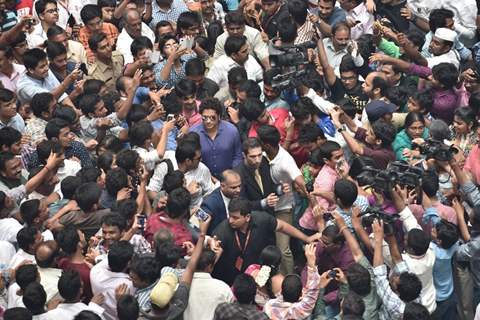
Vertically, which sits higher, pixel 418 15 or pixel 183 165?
pixel 183 165

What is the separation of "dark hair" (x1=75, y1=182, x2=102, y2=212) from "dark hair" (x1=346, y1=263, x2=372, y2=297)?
239 centimetres

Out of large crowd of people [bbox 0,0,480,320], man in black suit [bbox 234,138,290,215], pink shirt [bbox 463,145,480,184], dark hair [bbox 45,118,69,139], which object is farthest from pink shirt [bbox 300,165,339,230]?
dark hair [bbox 45,118,69,139]

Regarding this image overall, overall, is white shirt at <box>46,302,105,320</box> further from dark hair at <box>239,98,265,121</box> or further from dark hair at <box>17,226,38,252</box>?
dark hair at <box>239,98,265,121</box>

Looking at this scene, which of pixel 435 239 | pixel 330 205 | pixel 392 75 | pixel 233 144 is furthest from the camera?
pixel 392 75

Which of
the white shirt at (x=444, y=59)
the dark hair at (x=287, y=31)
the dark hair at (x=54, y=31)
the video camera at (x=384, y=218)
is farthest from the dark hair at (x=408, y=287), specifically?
the dark hair at (x=54, y=31)

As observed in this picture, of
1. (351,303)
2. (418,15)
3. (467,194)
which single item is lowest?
(418,15)

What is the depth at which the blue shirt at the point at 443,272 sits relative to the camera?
32.3ft

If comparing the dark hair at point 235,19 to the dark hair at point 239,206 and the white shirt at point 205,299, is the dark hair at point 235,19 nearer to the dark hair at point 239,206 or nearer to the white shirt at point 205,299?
the dark hair at point 239,206

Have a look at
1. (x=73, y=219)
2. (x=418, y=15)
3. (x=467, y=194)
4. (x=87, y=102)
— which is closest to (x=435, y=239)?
(x=467, y=194)

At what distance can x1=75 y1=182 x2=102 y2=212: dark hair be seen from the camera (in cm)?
1018

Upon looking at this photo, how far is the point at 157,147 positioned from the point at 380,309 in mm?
2992

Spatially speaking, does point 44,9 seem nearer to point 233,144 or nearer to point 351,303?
point 233,144

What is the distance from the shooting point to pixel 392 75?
508 inches

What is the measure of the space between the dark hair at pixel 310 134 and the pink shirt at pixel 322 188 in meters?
0.52
